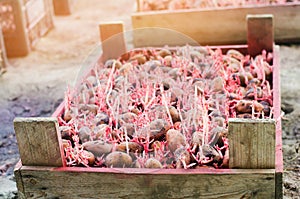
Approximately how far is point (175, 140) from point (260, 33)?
163 cm

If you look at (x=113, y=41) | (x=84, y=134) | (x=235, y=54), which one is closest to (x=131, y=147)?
(x=84, y=134)

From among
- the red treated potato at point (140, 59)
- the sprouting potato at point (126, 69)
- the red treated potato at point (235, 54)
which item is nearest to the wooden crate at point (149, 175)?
the sprouting potato at point (126, 69)

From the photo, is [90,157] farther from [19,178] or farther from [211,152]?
[211,152]

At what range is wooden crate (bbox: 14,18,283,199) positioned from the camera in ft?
7.40

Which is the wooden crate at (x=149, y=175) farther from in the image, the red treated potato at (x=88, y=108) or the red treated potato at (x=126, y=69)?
the red treated potato at (x=126, y=69)

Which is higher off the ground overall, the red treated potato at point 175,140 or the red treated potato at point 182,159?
the red treated potato at point 175,140

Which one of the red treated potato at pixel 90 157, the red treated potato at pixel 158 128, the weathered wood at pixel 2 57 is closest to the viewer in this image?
the red treated potato at pixel 90 157

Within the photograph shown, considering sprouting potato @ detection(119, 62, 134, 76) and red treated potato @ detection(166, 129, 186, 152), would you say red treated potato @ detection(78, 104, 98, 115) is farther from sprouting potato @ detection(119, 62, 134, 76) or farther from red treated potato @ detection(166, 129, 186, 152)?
red treated potato @ detection(166, 129, 186, 152)

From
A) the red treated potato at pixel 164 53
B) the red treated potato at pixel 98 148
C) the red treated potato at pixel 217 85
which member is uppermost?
the red treated potato at pixel 164 53

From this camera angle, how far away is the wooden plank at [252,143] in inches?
87.2

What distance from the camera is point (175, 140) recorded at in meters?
2.56

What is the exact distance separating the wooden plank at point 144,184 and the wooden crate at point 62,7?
5164 millimetres

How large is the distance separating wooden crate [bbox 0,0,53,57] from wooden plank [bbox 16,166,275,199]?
3.48 m

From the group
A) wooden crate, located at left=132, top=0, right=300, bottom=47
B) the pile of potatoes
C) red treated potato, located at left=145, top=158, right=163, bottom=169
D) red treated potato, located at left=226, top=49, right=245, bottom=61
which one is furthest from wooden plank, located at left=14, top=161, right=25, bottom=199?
wooden crate, located at left=132, top=0, right=300, bottom=47
